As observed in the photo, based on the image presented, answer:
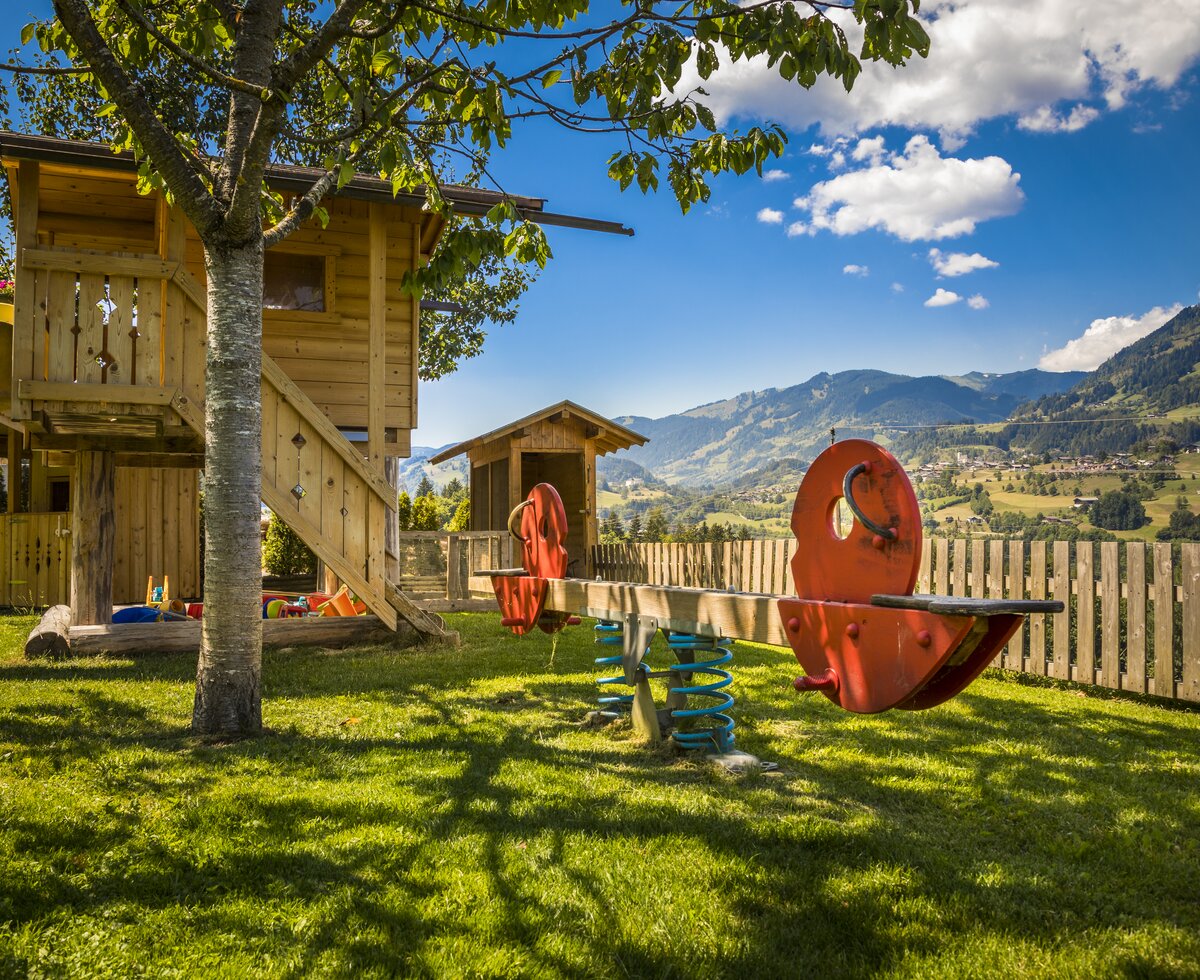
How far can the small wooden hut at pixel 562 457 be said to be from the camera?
19.3m

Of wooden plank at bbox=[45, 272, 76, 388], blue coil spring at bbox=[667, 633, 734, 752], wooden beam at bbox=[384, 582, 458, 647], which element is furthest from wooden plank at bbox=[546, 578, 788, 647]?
wooden plank at bbox=[45, 272, 76, 388]

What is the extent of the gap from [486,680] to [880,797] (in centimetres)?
459

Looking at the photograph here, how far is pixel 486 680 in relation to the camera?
836 centimetres

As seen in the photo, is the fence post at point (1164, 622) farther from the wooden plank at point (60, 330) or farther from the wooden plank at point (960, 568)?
the wooden plank at point (60, 330)

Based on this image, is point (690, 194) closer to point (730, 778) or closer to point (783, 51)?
point (783, 51)

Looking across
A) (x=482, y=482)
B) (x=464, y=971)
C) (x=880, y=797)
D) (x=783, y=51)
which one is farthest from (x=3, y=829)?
(x=482, y=482)

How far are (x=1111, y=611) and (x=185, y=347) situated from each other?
10.1m

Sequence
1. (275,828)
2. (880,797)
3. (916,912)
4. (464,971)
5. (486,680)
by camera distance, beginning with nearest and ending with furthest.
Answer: (464,971) < (916,912) < (275,828) < (880,797) < (486,680)

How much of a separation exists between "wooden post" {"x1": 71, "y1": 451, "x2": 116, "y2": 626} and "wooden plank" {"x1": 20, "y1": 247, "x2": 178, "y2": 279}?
2.87 m

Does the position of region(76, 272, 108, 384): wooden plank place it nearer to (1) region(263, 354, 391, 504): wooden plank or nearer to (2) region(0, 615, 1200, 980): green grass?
(1) region(263, 354, 391, 504): wooden plank

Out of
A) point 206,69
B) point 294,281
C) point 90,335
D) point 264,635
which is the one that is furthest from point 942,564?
point 90,335

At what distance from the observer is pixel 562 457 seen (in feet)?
72.0

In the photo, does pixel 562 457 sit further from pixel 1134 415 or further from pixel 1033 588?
pixel 1134 415

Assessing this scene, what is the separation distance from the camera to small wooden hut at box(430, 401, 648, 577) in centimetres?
1933
